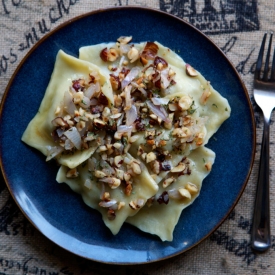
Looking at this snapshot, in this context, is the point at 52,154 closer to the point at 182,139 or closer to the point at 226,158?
the point at 182,139

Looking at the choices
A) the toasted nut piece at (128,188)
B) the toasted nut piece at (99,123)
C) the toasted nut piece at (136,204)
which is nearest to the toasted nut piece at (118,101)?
the toasted nut piece at (99,123)

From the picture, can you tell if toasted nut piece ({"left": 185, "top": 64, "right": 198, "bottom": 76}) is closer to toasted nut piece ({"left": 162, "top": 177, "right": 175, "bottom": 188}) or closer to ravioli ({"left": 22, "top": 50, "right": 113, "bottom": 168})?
ravioli ({"left": 22, "top": 50, "right": 113, "bottom": 168})

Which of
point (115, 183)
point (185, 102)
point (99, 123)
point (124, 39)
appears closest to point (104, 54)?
point (124, 39)

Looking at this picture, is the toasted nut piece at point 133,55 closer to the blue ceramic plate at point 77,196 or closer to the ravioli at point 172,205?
the blue ceramic plate at point 77,196

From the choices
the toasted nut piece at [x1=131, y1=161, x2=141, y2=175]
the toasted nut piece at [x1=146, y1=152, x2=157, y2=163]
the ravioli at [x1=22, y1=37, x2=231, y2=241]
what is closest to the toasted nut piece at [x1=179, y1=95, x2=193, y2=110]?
the ravioli at [x1=22, y1=37, x2=231, y2=241]

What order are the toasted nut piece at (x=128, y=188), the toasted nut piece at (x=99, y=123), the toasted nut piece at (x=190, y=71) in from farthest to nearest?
the toasted nut piece at (x=190, y=71)
the toasted nut piece at (x=128, y=188)
the toasted nut piece at (x=99, y=123)

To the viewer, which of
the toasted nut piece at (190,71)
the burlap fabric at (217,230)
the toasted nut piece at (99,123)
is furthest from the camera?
the burlap fabric at (217,230)

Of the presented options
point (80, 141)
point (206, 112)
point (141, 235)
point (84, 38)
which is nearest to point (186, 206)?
point (141, 235)
